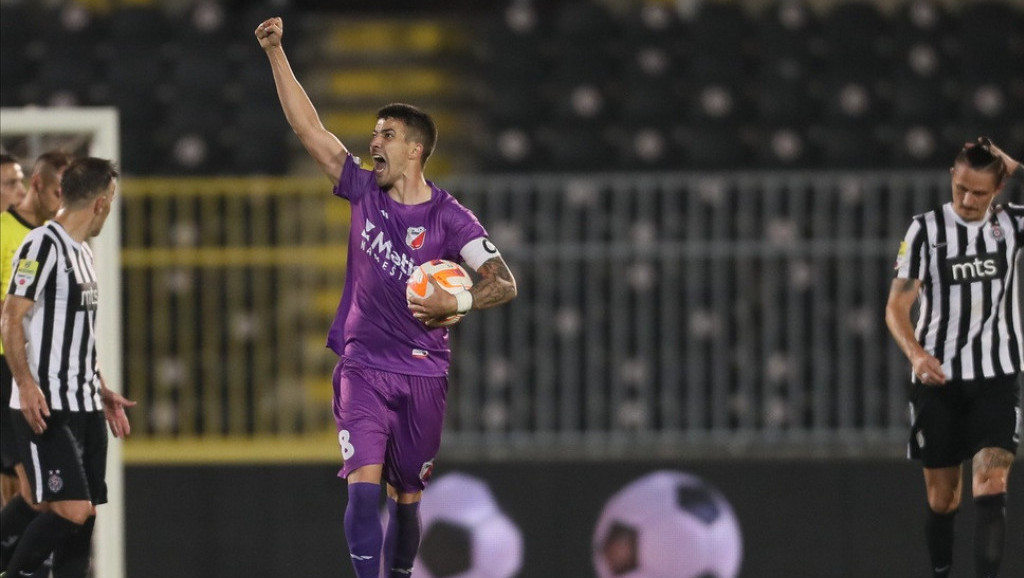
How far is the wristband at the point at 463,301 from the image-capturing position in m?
6.08

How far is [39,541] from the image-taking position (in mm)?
6355

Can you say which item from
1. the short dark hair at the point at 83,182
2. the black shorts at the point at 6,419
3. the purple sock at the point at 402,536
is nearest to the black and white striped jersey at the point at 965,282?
the purple sock at the point at 402,536

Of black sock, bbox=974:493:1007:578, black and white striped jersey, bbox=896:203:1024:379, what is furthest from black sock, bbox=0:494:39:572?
black sock, bbox=974:493:1007:578

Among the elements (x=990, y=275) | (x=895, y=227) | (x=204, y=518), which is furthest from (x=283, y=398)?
(x=990, y=275)

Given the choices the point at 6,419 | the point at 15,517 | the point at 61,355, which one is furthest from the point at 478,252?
the point at 15,517

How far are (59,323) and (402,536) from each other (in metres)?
1.58

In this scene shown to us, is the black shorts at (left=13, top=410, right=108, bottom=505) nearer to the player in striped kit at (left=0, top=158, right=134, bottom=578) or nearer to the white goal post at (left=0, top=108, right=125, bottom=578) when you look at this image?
the player in striped kit at (left=0, top=158, right=134, bottom=578)

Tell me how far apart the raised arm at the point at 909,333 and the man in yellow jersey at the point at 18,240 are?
A: 346 cm

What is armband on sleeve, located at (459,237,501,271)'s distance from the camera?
6.33 metres

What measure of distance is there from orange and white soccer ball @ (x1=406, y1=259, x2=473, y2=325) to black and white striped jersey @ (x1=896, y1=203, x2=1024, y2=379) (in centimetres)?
194

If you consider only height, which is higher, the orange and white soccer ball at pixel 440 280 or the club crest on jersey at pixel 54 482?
the orange and white soccer ball at pixel 440 280

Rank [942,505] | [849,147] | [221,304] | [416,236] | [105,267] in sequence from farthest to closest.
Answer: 1. [849,147]
2. [221,304]
3. [105,267]
4. [942,505]
5. [416,236]

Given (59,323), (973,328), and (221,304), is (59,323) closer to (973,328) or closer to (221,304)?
(221,304)

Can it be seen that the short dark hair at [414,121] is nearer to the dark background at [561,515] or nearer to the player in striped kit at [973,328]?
the player in striped kit at [973,328]
